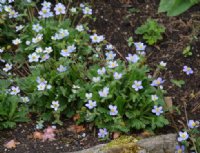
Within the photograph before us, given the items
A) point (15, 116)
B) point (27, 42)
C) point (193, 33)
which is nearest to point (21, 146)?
point (15, 116)

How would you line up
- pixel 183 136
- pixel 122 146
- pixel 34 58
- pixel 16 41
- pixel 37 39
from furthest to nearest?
pixel 16 41, pixel 37 39, pixel 34 58, pixel 183 136, pixel 122 146

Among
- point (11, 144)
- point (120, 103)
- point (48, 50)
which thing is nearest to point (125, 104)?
point (120, 103)

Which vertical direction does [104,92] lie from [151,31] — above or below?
below

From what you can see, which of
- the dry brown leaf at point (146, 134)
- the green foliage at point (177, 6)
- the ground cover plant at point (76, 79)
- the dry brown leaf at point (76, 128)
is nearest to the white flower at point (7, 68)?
the ground cover plant at point (76, 79)

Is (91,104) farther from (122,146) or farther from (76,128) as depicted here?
(122,146)

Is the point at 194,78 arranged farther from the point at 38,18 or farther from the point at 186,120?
the point at 38,18
